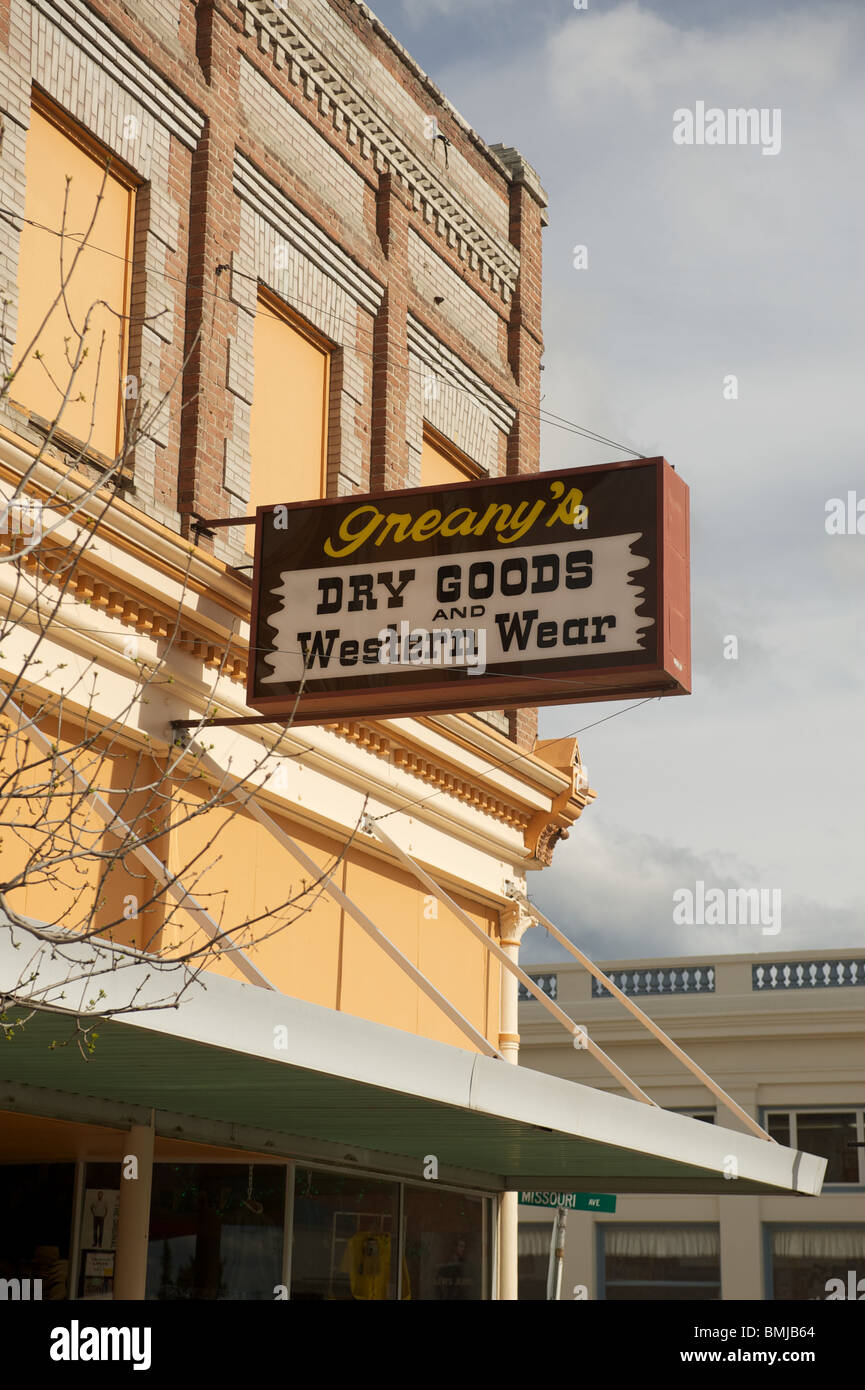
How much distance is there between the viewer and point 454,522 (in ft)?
40.3

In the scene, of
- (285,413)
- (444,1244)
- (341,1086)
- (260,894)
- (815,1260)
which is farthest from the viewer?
(815,1260)

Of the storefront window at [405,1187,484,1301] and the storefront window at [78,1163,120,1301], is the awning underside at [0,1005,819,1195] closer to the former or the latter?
the storefront window at [405,1187,484,1301]

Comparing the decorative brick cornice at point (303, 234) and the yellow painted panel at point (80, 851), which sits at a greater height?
the decorative brick cornice at point (303, 234)

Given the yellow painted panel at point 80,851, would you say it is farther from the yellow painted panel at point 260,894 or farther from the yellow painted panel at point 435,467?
the yellow painted panel at point 435,467

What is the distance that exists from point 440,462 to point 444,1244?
7804mm

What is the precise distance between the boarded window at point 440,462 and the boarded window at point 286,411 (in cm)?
203

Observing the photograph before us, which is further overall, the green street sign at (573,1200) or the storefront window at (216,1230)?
the green street sign at (573,1200)

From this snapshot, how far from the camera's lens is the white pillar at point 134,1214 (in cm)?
1201

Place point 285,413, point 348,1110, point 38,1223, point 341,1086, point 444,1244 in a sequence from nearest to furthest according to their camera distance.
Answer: point 341,1086, point 348,1110, point 38,1223, point 285,413, point 444,1244

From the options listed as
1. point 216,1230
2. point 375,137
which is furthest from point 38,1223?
point 375,137

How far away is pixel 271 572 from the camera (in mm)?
12633

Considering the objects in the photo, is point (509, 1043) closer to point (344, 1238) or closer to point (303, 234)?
point (344, 1238)

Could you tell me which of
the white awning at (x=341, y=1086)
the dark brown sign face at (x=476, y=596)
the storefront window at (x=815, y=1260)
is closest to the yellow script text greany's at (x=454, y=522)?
the dark brown sign face at (x=476, y=596)

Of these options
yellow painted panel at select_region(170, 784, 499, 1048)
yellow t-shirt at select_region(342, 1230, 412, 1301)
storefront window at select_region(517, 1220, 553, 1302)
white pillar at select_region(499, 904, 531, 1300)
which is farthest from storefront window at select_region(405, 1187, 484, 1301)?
storefront window at select_region(517, 1220, 553, 1302)
